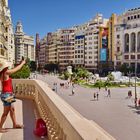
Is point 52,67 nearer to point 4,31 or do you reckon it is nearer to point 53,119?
point 4,31

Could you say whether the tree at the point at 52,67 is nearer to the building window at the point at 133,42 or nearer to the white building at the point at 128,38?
the white building at the point at 128,38

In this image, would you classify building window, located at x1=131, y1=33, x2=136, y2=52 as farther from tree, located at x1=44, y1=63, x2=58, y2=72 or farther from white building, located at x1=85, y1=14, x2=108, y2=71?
tree, located at x1=44, y1=63, x2=58, y2=72

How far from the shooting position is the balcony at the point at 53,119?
165 inches

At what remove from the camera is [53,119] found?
7109mm

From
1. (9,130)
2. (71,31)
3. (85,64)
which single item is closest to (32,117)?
(9,130)

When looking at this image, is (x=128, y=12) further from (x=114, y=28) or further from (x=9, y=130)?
(x=9, y=130)

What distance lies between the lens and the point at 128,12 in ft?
405

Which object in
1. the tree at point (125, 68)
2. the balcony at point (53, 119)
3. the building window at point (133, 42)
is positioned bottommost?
the balcony at point (53, 119)

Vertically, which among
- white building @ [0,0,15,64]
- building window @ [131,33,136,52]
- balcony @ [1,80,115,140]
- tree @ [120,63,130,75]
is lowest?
balcony @ [1,80,115,140]

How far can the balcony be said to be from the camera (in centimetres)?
419

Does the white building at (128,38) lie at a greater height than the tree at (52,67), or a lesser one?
greater

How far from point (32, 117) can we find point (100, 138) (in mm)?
7327

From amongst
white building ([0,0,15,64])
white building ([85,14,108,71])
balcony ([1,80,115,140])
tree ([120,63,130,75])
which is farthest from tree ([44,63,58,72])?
balcony ([1,80,115,140])

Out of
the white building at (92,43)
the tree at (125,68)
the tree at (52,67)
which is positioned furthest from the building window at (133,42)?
the tree at (52,67)
